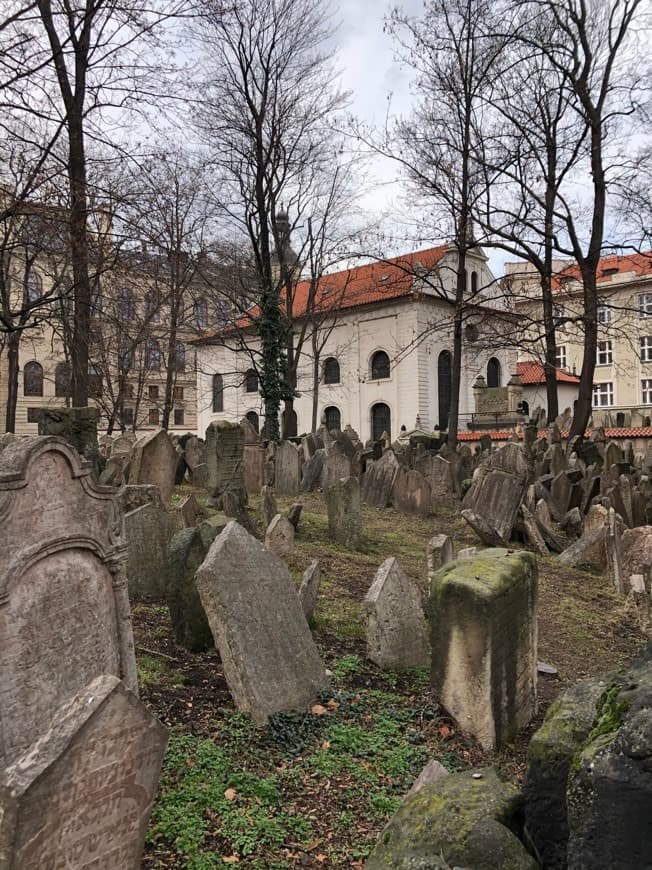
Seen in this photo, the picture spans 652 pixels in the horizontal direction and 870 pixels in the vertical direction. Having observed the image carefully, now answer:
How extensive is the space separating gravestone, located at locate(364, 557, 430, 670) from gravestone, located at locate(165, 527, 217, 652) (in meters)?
1.22

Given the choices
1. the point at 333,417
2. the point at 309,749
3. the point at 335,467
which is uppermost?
the point at 333,417

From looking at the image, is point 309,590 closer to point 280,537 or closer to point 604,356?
point 280,537

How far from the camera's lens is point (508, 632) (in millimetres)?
3875

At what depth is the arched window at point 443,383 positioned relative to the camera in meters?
37.5

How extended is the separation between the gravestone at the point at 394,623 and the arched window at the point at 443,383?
1292 inches

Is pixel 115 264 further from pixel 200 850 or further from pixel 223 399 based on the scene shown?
pixel 223 399

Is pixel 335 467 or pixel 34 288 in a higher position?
pixel 34 288

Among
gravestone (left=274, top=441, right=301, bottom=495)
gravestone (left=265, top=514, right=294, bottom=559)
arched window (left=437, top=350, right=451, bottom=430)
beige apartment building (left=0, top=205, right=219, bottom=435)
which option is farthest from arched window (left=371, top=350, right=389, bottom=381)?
gravestone (left=265, top=514, right=294, bottom=559)

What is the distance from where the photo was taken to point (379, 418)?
127ft

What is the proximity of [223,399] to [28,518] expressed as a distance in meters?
42.7

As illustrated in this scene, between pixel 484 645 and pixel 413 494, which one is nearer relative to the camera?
pixel 484 645

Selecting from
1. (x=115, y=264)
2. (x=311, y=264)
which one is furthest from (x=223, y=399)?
(x=115, y=264)

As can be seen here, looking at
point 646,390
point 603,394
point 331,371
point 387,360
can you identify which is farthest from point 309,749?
point 603,394

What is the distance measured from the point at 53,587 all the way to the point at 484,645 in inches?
92.9
